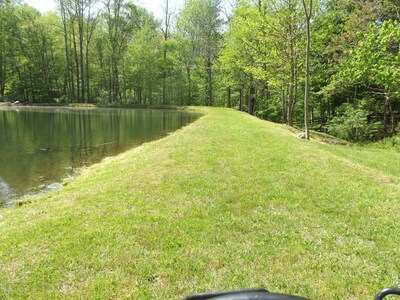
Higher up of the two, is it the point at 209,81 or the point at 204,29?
the point at 204,29

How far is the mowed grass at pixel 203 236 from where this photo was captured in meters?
3.03

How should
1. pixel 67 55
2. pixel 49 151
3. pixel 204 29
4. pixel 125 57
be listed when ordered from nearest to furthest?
pixel 49 151 < pixel 204 29 < pixel 67 55 < pixel 125 57

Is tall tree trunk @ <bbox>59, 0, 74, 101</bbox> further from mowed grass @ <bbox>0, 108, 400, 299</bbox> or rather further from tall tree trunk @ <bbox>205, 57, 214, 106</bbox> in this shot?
mowed grass @ <bbox>0, 108, 400, 299</bbox>

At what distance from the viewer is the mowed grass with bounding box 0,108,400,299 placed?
303 cm

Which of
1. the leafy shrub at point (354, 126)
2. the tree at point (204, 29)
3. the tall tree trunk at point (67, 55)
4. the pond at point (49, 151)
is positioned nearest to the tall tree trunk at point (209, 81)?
the tree at point (204, 29)

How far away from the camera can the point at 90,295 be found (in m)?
2.78

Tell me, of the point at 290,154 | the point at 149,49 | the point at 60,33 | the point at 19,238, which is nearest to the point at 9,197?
the point at 19,238

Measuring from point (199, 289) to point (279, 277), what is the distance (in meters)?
0.93

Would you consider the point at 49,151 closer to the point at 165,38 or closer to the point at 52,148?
the point at 52,148

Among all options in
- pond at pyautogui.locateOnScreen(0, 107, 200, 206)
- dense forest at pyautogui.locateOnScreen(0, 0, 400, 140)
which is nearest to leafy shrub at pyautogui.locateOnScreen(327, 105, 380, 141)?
dense forest at pyautogui.locateOnScreen(0, 0, 400, 140)

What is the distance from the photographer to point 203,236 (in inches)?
156

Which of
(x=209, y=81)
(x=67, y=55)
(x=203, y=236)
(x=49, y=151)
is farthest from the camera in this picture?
(x=209, y=81)

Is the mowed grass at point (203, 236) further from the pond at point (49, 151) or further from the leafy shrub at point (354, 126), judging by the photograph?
the leafy shrub at point (354, 126)

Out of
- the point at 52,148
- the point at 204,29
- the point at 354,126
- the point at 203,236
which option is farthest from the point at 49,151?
the point at 204,29
